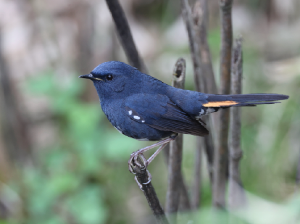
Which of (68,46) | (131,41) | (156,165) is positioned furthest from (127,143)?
(68,46)

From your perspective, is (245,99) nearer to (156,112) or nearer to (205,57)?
(205,57)

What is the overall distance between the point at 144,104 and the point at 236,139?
0.80 meters

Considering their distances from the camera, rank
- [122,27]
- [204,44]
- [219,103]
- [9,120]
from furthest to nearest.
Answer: [9,120], [204,44], [219,103], [122,27]

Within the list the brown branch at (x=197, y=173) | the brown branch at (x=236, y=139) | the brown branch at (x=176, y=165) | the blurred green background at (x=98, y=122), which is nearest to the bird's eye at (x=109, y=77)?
the brown branch at (x=176, y=165)

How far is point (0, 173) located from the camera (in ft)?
17.5

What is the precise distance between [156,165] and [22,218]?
1.94 meters

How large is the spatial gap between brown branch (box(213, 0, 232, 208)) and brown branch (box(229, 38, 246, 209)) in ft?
0.18

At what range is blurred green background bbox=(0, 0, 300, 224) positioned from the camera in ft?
13.1

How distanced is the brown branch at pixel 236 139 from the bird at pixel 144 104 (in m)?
0.25

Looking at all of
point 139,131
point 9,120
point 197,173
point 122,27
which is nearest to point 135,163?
point 139,131

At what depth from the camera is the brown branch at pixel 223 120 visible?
7.44ft

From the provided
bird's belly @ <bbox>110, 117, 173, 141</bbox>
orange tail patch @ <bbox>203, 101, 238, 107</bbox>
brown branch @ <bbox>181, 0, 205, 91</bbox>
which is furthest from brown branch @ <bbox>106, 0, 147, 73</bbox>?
orange tail patch @ <bbox>203, 101, 238, 107</bbox>

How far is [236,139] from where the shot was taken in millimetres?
2471

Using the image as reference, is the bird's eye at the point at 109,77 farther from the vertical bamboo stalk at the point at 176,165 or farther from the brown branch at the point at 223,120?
the brown branch at the point at 223,120
